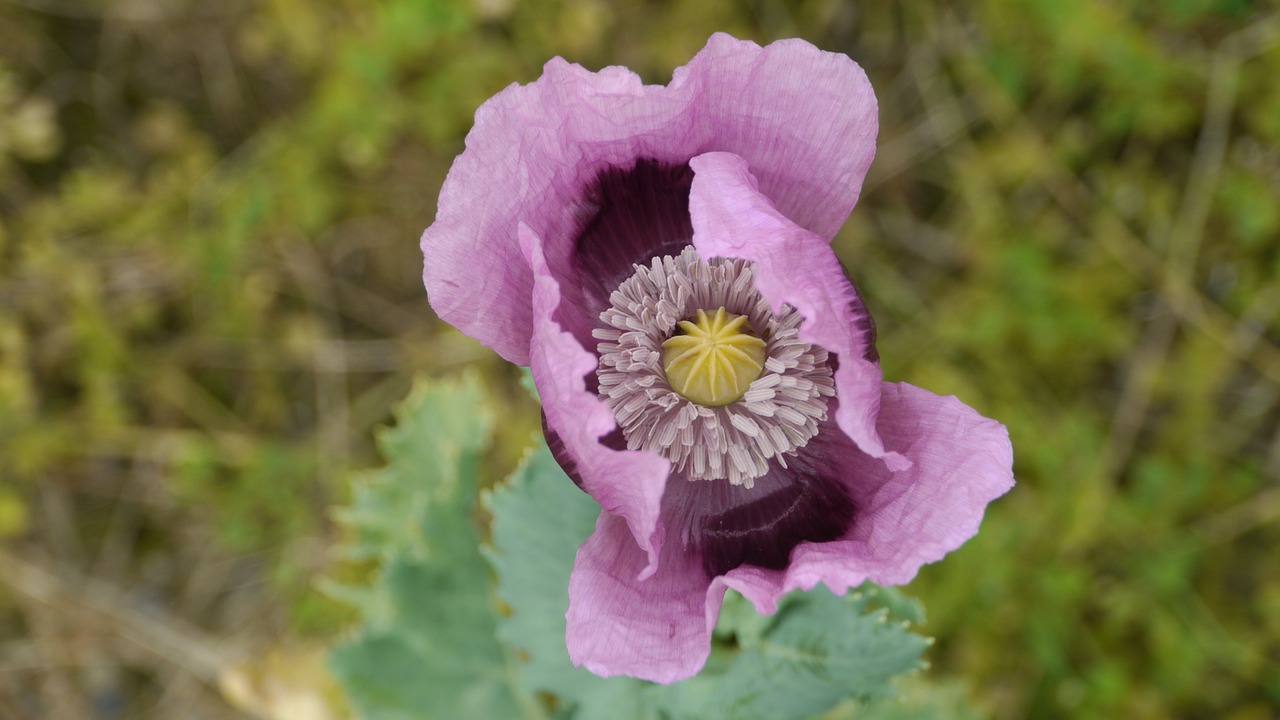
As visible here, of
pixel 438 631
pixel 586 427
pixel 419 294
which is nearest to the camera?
pixel 586 427

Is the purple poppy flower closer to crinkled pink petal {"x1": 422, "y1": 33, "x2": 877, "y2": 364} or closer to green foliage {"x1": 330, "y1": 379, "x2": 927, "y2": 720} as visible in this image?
crinkled pink petal {"x1": 422, "y1": 33, "x2": 877, "y2": 364}

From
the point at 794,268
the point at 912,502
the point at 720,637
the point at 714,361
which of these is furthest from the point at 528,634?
the point at 794,268

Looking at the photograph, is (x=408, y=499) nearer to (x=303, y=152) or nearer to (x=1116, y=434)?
(x=303, y=152)

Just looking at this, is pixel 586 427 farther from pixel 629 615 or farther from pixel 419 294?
pixel 419 294

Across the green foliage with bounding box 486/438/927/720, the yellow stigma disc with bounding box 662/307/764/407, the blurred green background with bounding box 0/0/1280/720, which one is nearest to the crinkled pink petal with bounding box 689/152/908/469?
the yellow stigma disc with bounding box 662/307/764/407

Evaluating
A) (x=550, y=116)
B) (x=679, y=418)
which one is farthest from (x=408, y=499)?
(x=550, y=116)

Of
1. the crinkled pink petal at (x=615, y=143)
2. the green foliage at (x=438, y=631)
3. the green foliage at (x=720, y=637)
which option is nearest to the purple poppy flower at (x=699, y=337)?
the crinkled pink petal at (x=615, y=143)

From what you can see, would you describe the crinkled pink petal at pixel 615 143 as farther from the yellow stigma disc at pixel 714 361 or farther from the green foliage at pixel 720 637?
the green foliage at pixel 720 637
